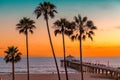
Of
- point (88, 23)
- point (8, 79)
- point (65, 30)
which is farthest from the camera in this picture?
point (8, 79)

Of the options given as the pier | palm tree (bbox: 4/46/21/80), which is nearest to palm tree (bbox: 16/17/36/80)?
palm tree (bbox: 4/46/21/80)

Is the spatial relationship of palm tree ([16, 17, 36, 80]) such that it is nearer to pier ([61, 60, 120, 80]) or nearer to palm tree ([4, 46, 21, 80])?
palm tree ([4, 46, 21, 80])

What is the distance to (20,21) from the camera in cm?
5825

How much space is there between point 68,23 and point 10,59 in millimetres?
11792

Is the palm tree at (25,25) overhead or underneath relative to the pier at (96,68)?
overhead

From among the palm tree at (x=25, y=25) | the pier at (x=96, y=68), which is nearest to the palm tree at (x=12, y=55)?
the palm tree at (x=25, y=25)

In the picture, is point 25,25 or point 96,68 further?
point 96,68

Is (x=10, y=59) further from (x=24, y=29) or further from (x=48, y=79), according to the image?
(x=48, y=79)

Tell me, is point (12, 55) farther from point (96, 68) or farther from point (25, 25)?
point (96, 68)

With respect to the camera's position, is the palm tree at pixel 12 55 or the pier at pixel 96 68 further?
the pier at pixel 96 68

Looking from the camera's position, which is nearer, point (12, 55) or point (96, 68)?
point (12, 55)

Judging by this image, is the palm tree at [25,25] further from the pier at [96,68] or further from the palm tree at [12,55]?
the pier at [96,68]

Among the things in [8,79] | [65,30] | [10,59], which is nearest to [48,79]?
[8,79]

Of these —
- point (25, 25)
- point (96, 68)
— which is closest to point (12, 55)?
point (25, 25)
